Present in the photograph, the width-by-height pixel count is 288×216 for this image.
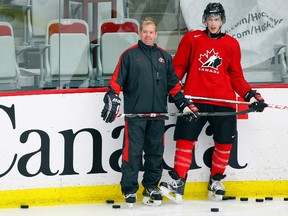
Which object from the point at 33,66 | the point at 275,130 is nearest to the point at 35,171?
the point at 33,66

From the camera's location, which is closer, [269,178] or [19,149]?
[19,149]

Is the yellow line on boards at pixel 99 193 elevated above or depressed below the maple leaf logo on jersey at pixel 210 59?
below

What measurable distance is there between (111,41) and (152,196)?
3.82ft

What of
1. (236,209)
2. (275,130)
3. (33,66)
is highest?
(33,66)

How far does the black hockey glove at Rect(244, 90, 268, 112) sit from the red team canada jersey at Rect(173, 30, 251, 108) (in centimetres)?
4

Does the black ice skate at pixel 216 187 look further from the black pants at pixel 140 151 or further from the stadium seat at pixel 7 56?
the stadium seat at pixel 7 56

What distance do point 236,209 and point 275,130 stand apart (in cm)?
78

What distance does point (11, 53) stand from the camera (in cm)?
741

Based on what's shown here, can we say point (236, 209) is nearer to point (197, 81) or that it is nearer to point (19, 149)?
point (197, 81)

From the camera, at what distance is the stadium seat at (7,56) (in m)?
7.38

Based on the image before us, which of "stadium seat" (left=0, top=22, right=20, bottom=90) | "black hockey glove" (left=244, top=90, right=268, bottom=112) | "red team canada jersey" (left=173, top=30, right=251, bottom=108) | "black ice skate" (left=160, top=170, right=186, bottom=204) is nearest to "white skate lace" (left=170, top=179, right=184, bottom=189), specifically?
"black ice skate" (left=160, top=170, right=186, bottom=204)

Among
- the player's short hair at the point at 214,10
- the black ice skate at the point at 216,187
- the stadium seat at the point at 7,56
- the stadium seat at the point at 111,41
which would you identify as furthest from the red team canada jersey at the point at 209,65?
the stadium seat at the point at 7,56

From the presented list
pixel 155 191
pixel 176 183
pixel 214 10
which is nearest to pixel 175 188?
pixel 176 183

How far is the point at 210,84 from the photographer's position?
294 inches
